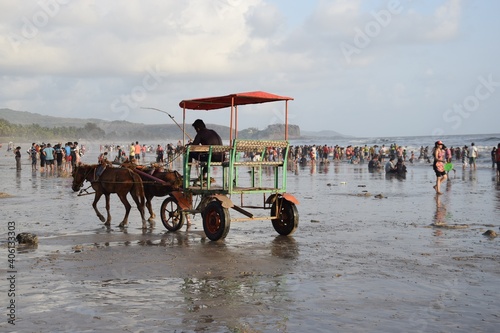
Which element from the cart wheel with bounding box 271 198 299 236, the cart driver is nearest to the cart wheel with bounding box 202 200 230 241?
the cart driver

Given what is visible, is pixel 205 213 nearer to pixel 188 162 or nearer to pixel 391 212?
pixel 188 162

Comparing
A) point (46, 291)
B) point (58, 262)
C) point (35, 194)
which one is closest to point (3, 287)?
point (46, 291)

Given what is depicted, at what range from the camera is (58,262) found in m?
9.30

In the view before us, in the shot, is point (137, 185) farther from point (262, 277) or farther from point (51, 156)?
point (51, 156)

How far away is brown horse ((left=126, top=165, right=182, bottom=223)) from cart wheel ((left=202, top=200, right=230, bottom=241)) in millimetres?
2170

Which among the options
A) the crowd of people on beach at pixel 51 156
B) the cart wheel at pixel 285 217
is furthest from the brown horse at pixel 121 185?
the crowd of people on beach at pixel 51 156

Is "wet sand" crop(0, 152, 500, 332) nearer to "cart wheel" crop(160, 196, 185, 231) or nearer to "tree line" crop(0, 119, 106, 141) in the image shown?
"cart wheel" crop(160, 196, 185, 231)

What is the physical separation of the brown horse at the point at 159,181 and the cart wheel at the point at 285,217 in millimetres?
2531

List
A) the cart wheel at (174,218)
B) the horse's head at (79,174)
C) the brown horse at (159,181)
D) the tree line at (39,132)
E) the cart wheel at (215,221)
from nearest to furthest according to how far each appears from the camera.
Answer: the cart wheel at (215,221), the cart wheel at (174,218), the brown horse at (159,181), the horse's head at (79,174), the tree line at (39,132)

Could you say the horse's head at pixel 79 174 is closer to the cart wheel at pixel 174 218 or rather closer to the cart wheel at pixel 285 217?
the cart wheel at pixel 174 218

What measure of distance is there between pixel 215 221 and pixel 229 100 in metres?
2.57

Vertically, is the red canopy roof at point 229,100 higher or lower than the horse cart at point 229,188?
higher

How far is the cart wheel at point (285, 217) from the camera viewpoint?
12109 mm

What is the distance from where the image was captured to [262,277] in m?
8.30
